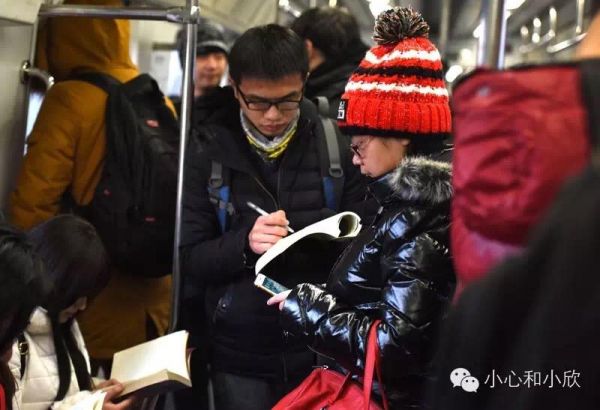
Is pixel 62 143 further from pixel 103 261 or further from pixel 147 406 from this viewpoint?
pixel 147 406

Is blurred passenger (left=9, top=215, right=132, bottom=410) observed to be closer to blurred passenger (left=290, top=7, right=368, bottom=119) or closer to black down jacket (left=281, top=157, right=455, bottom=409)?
black down jacket (left=281, top=157, right=455, bottom=409)

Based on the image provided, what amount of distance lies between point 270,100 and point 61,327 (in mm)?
864

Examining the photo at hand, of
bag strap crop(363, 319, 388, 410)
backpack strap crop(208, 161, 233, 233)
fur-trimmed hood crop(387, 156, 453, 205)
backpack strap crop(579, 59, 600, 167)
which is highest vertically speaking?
backpack strap crop(579, 59, 600, 167)

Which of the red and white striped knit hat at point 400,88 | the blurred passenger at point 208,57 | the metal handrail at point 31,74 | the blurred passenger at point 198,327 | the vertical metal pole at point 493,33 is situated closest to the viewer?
the red and white striped knit hat at point 400,88

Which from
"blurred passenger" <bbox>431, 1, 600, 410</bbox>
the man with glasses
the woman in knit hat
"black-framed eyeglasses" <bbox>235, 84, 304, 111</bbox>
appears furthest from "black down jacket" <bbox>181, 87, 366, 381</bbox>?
"blurred passenger" <bbox>431, 1, 600, 410</bbox>

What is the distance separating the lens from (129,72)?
3.36 m

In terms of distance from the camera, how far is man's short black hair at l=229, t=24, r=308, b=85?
2486 millimetres

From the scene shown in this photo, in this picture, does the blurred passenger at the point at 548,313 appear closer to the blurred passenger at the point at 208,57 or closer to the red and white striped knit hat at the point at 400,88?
the red and white striped knit hat at the point at 400,88

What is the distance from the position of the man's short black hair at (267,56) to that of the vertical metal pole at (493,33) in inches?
21.4

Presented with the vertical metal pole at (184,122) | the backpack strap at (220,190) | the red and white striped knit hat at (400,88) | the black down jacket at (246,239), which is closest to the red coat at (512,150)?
the red and white striped knit hat at (400,88)

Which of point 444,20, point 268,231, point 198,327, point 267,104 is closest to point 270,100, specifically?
point 267,104

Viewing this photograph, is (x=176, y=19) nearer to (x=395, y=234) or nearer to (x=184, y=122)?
(x=184, y=122)

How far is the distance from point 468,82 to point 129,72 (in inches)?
98.6

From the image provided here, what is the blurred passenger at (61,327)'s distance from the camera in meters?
2.23
